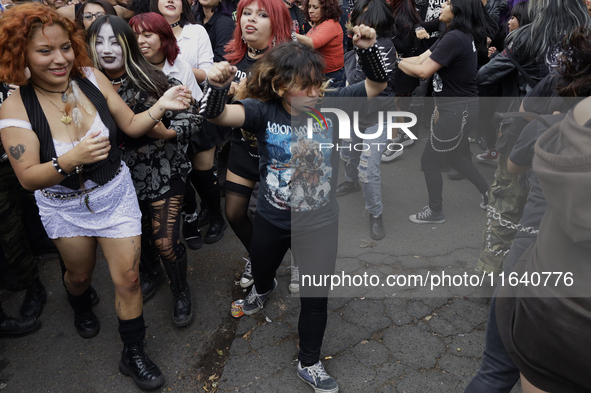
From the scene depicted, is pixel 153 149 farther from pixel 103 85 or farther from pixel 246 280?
pixel 246 280

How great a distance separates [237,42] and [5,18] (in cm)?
154

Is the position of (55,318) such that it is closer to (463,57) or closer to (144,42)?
(144,42)

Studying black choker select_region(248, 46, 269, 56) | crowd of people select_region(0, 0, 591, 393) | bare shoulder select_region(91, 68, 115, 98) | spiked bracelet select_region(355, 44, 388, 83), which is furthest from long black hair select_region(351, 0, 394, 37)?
bare shoulder select_region(91, 68, 115, 98)

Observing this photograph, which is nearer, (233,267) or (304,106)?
A: (304,106)

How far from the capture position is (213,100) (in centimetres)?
198

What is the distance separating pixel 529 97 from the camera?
107 inches

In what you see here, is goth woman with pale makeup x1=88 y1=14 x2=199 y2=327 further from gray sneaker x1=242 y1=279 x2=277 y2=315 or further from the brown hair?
the brown hair

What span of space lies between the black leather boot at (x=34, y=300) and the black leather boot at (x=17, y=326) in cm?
11

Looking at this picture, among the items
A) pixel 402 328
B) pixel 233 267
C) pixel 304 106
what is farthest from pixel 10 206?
pixel 402 328

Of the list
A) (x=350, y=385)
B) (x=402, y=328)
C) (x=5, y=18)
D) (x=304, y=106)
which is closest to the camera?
(x=5, y=18)

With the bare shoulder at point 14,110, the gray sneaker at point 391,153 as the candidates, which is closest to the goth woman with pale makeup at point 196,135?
the bare shoulder at point 14,110

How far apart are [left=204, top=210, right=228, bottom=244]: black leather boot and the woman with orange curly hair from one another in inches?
54.5

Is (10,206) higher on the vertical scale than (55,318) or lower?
higher

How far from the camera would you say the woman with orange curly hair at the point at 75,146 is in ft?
6.82
